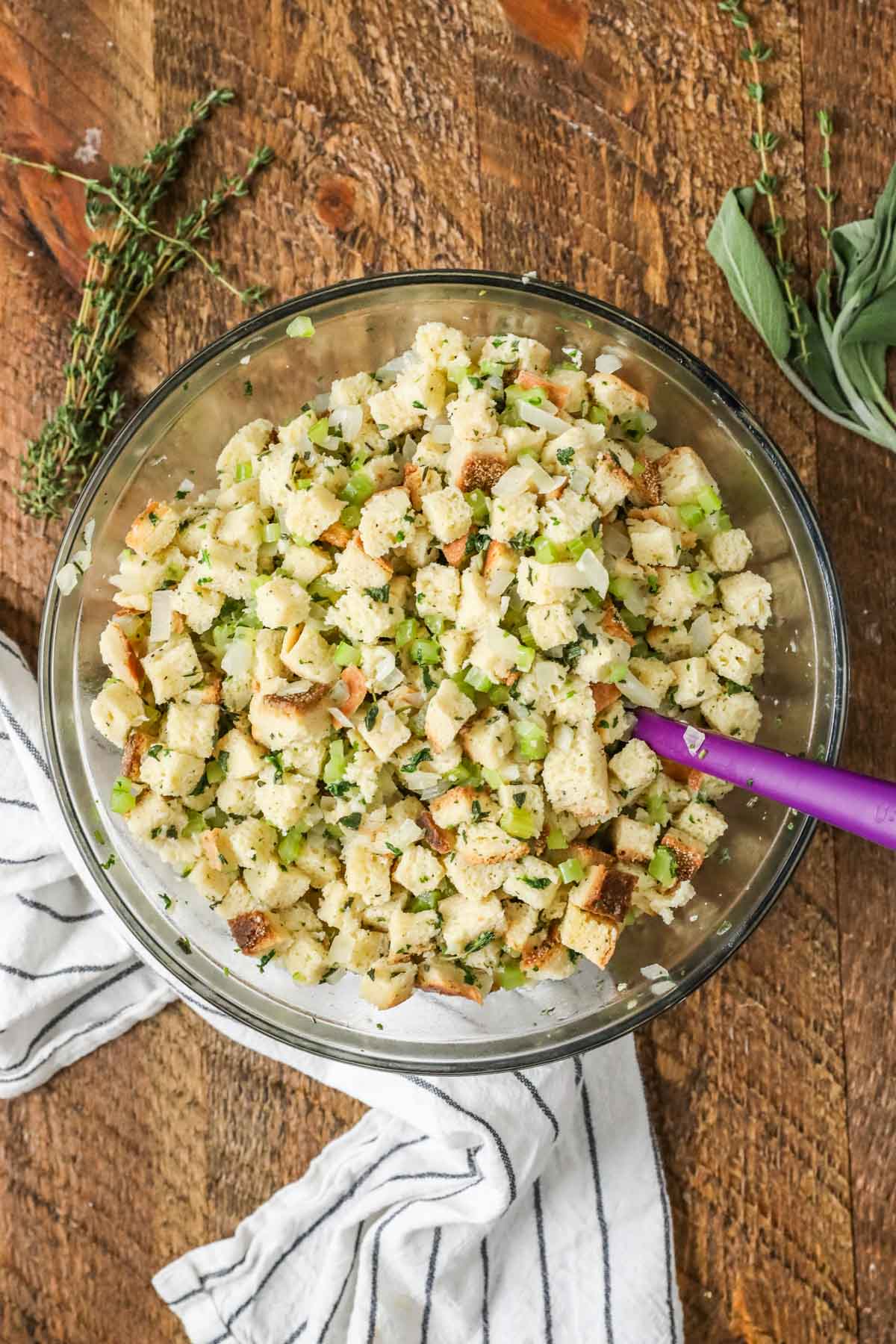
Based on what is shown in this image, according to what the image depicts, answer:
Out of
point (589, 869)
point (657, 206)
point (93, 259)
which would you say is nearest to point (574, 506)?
point (589, 869)

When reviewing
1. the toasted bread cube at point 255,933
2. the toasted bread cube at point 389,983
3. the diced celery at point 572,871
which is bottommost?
the toasted bread cube at point 389,983

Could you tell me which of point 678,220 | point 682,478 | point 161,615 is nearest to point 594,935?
point 682,478

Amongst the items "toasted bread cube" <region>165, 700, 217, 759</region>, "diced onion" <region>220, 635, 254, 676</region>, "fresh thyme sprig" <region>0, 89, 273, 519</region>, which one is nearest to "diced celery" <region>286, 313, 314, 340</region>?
"fresh thyme sprig" <region>0, 89, 273, 519</region>

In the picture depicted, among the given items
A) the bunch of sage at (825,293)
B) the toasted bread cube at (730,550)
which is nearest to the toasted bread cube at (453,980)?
the toasted bread cube at (730,550)

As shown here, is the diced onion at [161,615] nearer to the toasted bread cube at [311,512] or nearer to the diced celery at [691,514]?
the toasted bread cube at [311,512]

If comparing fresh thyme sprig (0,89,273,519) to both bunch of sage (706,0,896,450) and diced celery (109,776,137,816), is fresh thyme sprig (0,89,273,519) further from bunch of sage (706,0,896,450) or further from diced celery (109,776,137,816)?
bunch of sage (706,0,896,450)
